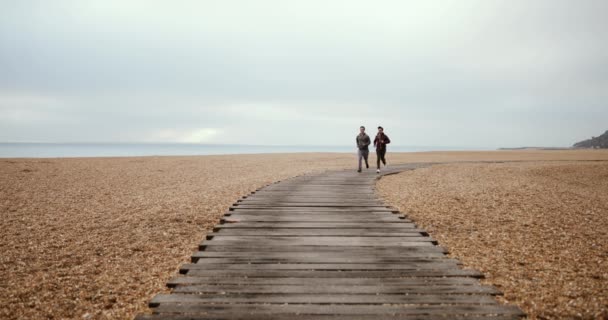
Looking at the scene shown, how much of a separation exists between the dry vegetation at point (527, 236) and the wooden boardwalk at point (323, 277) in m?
0.65

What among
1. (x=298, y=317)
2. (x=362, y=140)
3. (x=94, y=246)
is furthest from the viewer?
(x=362, y=140)

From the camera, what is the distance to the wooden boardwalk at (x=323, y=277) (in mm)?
3535

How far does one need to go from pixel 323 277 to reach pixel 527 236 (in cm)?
515

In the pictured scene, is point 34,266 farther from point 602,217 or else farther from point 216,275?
point 602,217

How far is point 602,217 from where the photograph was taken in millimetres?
8844

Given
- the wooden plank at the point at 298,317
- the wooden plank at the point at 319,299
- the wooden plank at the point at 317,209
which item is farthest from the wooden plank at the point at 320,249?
the wooden plank at the point at 317,209

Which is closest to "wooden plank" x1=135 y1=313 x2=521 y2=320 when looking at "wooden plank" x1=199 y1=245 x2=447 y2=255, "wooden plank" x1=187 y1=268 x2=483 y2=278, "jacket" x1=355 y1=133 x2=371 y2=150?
"wooden plank" x1=187 y1=268 x2=483 y2=278

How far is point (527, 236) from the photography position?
7.00m

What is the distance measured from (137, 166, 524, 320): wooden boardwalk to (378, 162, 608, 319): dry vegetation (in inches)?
25.4

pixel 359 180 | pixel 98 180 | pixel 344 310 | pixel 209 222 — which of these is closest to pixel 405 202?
pixel 359 180

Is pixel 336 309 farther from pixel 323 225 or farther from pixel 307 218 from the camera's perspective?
pixel 307 218

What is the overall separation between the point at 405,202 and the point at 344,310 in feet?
23.6

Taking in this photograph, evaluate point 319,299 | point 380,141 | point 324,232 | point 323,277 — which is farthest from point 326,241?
point 380,141

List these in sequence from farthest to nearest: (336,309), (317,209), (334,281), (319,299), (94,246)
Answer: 1. (317,209)
2. (94,246)
3. (334,281)
4. (319,299)
5. (336,309)
